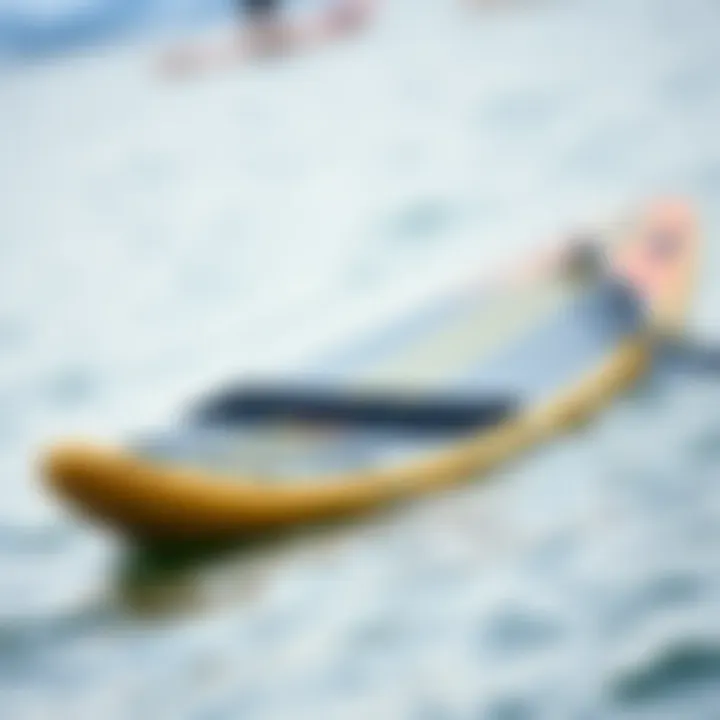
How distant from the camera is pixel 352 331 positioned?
6.89ft

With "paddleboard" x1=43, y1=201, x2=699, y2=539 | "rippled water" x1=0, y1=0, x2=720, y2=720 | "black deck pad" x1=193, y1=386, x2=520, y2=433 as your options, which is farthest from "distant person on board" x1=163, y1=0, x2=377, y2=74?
"black deck pad" x1=193, y1=386, x2=520, y2=433

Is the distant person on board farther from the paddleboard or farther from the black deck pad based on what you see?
the black deck pad

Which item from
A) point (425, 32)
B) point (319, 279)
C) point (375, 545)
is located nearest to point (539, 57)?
point (425, 32)

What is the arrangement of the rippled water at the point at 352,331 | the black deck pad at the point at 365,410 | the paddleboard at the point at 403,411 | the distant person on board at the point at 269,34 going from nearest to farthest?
the rippled water at the point at 352,331
the paddleboard at the point at 403,411
the black deck pad at the point at 365,410
the distant person on board at the point at 269,34

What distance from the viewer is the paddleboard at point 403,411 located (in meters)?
1.53

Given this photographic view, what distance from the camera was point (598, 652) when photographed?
4.33 ft

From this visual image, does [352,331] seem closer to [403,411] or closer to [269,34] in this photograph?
[403,411]

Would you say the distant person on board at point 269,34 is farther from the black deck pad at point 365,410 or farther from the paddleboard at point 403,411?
the black deck pad at point 365,410

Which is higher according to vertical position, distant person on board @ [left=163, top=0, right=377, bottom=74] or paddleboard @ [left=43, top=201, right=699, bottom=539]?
distant person on board @ [left=163, top=0, right=377, bottom=74]

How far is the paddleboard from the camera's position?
5.00 feet

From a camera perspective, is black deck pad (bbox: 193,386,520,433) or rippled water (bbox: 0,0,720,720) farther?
black deck pad (bbox: 193,386,520,433)

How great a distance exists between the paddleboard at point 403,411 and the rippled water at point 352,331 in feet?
0.11

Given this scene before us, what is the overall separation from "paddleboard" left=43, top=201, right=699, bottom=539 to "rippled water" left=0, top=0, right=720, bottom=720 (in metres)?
0.03

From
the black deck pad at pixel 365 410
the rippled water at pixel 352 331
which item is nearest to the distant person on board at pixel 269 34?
the rippled water at pixel 352 331
